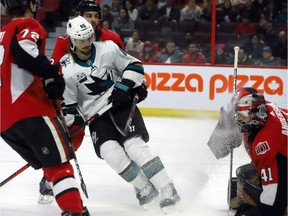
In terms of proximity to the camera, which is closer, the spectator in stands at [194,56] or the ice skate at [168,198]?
the ice skate at [168,198]

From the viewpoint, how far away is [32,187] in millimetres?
4289

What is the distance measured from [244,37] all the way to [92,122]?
3.58m

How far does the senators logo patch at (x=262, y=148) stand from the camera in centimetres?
302

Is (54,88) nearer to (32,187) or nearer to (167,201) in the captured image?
(167,201)

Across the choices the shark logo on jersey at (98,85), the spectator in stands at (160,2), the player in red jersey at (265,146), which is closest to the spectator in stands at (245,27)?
the spectator in stands at (160,2)

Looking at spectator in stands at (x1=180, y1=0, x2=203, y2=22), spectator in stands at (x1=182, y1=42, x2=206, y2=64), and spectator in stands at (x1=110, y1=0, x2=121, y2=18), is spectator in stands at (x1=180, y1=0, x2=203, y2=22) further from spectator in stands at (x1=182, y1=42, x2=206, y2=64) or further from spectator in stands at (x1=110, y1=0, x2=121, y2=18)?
spectator in stands at (x1=110, y1=0, x2=121, y2=18)

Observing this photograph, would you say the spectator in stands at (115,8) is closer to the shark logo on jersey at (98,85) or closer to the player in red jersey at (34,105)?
the shark logo on jersey at (98,85)

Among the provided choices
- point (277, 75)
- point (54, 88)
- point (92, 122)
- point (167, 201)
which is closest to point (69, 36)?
point (92, 122)

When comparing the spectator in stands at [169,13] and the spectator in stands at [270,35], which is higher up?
the spectator in stands at [169,13]

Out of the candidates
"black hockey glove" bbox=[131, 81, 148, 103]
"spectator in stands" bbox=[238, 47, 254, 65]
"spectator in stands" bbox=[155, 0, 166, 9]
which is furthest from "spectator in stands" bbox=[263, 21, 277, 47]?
"black hockey glove" bbox=[131, 81, 148, 103]

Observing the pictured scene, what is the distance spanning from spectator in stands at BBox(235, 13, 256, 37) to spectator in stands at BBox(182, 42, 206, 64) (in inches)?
16.4

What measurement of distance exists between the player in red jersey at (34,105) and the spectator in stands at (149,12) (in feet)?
13.7

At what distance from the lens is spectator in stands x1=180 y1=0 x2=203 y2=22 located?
7164mm

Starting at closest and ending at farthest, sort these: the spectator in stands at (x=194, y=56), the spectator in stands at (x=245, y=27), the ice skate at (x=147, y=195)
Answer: the ice skate at (x=147, y=195) < the spectator in stands at (x=194, y=56) < the spectator in stands at (x=245, y=27)
